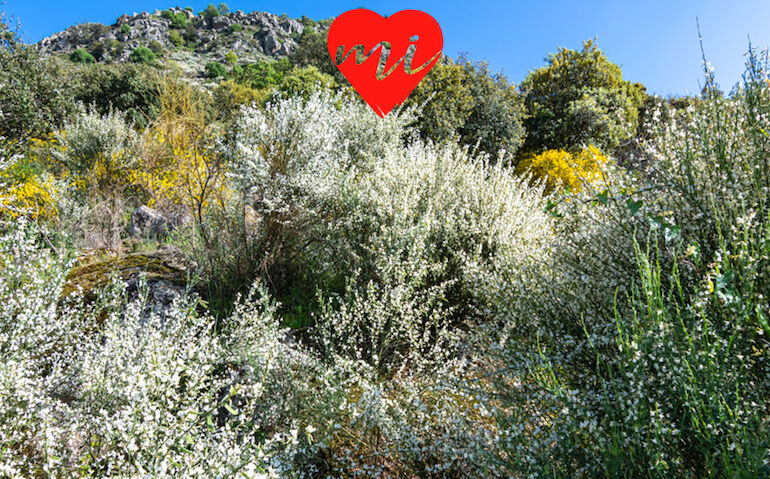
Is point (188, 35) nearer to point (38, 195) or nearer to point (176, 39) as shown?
point (176, 39)

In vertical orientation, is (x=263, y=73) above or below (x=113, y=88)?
above

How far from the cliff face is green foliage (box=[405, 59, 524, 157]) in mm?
41431

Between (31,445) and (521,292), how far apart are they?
9.22 feet

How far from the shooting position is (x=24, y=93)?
9.97m

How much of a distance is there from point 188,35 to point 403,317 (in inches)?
2760

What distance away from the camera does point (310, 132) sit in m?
4.18

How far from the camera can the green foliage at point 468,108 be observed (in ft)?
36.5

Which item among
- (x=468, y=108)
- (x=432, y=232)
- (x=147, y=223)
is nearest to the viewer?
(x=432, y=232)

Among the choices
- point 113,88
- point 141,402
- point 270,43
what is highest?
point 270,43

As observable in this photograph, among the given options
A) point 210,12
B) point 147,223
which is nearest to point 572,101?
point 147,223

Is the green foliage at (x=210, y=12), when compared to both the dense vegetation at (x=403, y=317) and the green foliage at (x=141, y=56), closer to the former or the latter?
the green foliage at (x=141, y=56)

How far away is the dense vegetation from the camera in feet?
4.70

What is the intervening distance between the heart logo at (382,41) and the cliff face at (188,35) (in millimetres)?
45723

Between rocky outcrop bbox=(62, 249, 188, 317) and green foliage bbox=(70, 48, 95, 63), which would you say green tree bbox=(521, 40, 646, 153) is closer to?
rocky outcrop bbox=(62, 249, 188, 317)
